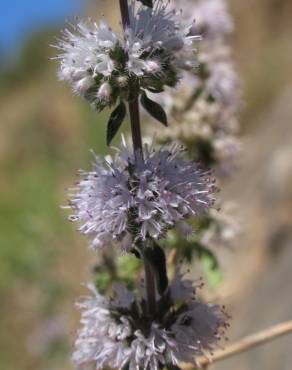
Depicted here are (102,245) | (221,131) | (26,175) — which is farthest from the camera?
(26,175)

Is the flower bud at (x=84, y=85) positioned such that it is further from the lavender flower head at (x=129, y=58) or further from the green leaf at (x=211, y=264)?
the green leaf at (x=211, y=264)

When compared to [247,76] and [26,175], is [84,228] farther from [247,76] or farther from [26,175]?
[26,175]

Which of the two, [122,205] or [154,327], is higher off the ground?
[122,205]

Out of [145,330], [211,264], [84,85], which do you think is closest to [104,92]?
[84,85]

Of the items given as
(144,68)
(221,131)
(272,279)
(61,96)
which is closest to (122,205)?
(144,68)

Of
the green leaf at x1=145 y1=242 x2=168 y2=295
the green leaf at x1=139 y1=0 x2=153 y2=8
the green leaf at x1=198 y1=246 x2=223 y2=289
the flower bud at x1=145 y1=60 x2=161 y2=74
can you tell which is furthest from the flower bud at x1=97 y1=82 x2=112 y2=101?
the green leaf at x1=198 y1=246 x2=223 y2=289

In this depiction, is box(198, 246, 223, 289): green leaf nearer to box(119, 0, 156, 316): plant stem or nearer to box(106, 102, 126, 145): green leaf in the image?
box(119, 0, 156, 316): plant stem

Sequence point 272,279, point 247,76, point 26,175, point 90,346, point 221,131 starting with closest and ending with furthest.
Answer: point 90,346, point 221,131, point 272,279, point 247,76, point 26,175
